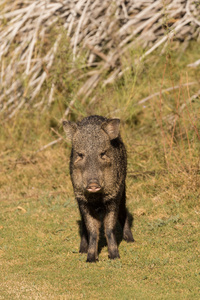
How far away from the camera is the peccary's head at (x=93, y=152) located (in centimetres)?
448

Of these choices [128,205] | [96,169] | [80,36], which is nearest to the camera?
[96,169]

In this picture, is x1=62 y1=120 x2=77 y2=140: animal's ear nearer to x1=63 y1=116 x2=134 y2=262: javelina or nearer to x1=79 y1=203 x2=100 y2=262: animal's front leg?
x1=63 y1=116 x2=134 y2=262: javelina

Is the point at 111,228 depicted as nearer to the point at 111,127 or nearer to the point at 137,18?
the point at 111,127

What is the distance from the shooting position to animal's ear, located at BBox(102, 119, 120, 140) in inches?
187

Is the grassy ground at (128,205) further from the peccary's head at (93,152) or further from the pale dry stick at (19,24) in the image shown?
the pale dry stick at (19,24)

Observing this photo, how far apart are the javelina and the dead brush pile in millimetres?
4155

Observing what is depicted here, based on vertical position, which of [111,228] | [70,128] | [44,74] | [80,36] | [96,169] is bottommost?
[44,74]

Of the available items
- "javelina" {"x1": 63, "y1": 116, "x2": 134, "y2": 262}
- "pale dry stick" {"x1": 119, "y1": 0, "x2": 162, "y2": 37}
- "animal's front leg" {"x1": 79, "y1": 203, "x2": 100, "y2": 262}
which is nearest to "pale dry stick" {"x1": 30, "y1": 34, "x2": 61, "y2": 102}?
"pale dry stick" {"x1": 119, "y1": 0, "x2": 162, "y2": 37}

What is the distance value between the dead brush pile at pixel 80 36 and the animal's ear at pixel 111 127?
418 centimetres

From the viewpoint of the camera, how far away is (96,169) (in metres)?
4.45

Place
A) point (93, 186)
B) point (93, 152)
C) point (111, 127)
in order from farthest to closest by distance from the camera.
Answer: point (111, 127)
point (93, 152)
point (93, 186)

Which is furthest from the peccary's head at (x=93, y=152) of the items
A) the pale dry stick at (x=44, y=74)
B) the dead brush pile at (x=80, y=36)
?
the pale dry stick at (x=44, y=74)

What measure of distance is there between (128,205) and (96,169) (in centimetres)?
231

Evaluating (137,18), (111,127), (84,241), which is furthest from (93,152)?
(137,18)
